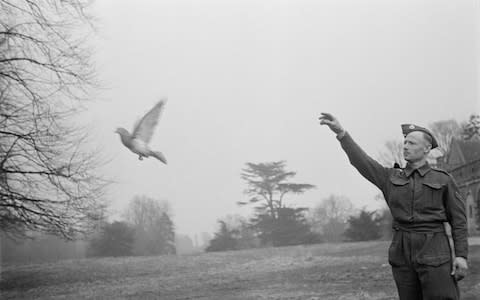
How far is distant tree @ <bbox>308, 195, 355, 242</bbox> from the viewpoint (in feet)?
14.5

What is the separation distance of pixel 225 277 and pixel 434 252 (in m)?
2.37

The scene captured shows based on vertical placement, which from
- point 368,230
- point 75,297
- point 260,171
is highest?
point 260,171

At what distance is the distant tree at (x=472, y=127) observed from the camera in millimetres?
4684

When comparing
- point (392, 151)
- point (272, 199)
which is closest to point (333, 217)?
point (272, 199)

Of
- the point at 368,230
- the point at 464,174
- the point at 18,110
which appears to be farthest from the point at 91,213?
the point at 464,174

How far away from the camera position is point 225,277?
414 centimetres

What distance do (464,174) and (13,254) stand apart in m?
4.29

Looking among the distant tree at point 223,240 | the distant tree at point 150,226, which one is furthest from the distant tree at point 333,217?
the distant tree at point 150,226

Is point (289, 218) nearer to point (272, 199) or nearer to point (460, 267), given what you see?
point (272, 199)

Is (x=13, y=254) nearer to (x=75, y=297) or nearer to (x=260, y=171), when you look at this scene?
(x=75, y=297)

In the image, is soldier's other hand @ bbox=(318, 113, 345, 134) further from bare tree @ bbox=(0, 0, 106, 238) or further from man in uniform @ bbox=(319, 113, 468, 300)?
bare tree @ bbox=(0, 0, 106, 238)

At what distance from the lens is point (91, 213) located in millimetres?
4164

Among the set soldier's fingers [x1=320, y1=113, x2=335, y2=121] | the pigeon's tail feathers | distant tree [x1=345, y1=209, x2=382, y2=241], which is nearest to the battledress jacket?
soldier's fingers [x1=320, y1=113, x2=335, y2=121]

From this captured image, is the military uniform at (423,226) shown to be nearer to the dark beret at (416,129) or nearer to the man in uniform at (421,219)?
the man in uniform at (421,219)
